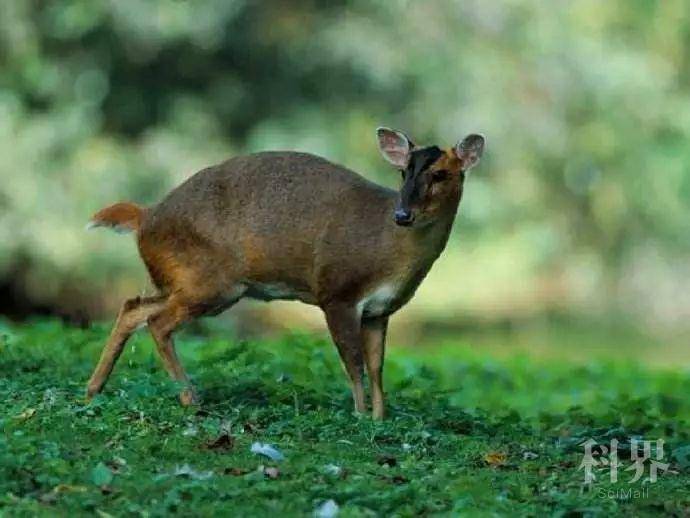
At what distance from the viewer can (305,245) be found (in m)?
8.62

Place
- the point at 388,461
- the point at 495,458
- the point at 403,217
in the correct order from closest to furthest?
the point at 388,461 → the point at 495,458 → the point at 403,217

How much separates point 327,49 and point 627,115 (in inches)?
175

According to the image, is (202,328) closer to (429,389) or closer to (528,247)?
(429,389)

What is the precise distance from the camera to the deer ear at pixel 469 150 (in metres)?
8.52

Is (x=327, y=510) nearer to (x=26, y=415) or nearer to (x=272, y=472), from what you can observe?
(x=272, y=472)

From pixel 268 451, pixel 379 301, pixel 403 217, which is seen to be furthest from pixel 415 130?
pixel 268 451

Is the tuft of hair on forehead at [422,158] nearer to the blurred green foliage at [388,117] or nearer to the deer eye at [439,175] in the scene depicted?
the deer eye at [439,175]

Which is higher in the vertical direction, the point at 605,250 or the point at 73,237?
the point at 605,250

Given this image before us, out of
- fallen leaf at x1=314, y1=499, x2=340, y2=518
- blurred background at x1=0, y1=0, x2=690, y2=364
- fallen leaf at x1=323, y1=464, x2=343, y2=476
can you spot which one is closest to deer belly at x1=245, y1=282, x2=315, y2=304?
fallen leaf at x1=323, y1=464, x2=343, y2=476

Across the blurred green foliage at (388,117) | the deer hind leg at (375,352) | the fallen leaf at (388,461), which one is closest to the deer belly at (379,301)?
the deer hind leg at (375,352)

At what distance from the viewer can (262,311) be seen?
909 inches

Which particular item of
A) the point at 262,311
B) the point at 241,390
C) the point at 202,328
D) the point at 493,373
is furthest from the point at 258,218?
the point at 262,311

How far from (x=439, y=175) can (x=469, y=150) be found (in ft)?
0.87
